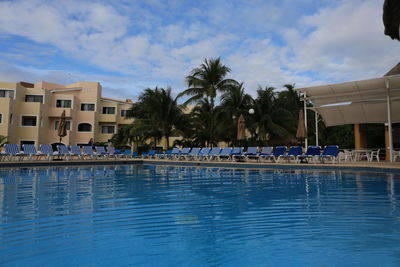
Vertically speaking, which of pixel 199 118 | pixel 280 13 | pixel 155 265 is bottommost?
pixel 155 265

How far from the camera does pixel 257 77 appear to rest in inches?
1109

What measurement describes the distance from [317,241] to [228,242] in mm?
990

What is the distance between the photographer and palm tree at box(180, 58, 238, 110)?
24031mm

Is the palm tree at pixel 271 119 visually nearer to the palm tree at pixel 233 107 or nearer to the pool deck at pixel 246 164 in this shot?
the palm tree at pixel 233 107

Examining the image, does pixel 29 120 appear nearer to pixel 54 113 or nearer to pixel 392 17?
pixel 54 113

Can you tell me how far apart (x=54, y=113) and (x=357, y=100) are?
29863 millimetres

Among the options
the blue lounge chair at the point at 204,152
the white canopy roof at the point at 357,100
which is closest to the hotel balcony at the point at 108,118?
the blue lounge chair at the point at 204,152

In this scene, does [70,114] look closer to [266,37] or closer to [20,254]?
[266,37]

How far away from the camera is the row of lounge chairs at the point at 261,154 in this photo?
13758mm

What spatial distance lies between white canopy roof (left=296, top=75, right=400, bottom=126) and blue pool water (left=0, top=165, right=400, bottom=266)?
8.42 meters

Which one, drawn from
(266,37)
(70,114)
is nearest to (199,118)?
(266,37)

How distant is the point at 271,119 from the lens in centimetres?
2186

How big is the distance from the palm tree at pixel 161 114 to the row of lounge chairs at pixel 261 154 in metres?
2.82

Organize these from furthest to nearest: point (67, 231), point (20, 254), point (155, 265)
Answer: point (67, 231) < point (20, 254) < point (155, 265)
